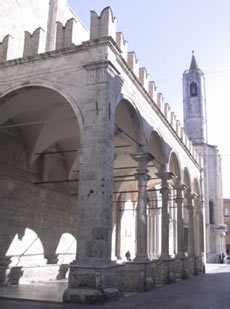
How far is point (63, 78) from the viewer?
10.0 meters

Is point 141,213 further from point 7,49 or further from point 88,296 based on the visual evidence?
point 7,49

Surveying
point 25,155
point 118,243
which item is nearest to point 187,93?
point 118,243

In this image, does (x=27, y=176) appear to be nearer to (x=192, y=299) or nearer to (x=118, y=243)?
(x=192, y=299)

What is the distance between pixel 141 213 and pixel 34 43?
6.07m

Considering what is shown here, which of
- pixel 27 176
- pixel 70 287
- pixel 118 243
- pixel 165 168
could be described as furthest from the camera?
pixel 118 243

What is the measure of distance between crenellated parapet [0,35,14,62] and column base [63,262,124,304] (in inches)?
→ 259

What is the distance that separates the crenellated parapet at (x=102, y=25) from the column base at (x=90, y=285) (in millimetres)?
5899

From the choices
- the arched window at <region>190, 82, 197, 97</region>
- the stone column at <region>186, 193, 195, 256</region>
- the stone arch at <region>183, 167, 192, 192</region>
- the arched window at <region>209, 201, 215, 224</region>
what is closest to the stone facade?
the stone column at <region>186, 193, 195, 256</region>

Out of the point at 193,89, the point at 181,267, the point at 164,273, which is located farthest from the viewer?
the point at 193,89

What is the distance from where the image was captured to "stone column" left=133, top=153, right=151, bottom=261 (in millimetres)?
11414

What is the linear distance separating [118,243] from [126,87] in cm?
1195

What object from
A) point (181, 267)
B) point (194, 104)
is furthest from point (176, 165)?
point (194, 104)

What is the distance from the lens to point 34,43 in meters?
10.8

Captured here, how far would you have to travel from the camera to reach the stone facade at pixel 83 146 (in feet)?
28.6
